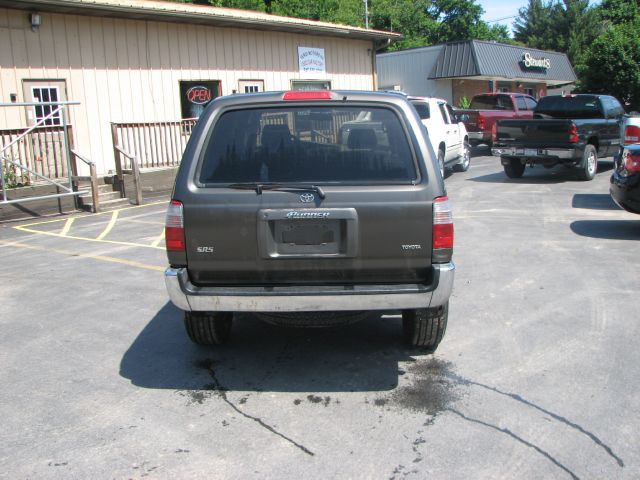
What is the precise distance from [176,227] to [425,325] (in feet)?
6.09

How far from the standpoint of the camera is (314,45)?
1942 cm

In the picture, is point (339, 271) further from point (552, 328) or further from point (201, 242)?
point (552, 328)

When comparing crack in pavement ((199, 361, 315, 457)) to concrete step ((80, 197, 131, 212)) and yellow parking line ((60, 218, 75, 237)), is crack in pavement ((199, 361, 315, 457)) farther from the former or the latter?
concrete step ((80, 197, 131, 212))

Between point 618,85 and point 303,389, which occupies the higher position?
point 618,85

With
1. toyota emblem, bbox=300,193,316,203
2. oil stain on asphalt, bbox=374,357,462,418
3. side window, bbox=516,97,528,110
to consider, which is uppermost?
side window, bbox=516,97,528,110

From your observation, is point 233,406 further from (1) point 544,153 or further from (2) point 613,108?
(2) point 613,108

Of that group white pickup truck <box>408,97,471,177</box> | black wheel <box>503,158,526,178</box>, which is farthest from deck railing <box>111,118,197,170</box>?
black wheel <box>503,158,526,178</box>

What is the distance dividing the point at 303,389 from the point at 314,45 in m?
16.6

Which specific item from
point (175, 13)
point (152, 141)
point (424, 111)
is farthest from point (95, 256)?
point (424, 111)

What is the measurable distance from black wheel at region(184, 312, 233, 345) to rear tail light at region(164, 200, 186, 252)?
709mm

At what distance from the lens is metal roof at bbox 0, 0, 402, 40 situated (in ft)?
42.9

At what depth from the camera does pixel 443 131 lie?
1498 centimetres

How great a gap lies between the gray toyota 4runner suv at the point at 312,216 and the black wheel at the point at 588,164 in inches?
435

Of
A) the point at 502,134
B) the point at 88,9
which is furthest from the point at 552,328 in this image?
the point at 88,9
